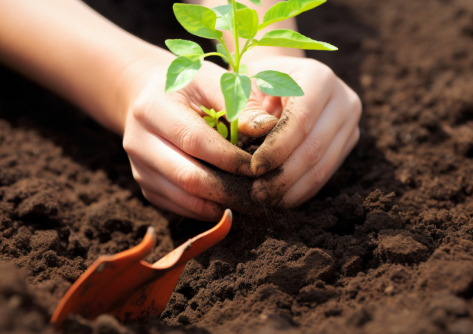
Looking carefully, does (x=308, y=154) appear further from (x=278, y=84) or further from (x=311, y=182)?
(x=278, y=84)

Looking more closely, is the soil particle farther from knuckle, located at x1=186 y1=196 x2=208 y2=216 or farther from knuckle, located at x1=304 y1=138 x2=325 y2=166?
knuckle, located at x1=186 y1=196 x2=208 y2=216

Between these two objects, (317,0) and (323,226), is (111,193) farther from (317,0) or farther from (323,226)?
(317,0)

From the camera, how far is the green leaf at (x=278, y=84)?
1.03 metres

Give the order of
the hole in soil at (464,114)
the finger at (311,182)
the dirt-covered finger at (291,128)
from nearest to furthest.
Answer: the dirt-covered finger at (291,128) → the finger at (311,182) → the hole in soil at (464,114)

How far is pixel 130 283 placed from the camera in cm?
99

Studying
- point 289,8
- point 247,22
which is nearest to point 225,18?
point 247,22

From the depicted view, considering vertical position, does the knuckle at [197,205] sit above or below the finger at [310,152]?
below

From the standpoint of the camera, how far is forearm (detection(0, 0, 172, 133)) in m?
1.69

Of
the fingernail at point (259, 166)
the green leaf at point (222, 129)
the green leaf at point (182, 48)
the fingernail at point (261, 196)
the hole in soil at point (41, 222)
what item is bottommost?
the hole in soil at point (41, 222)

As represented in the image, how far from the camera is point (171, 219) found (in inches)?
65.1

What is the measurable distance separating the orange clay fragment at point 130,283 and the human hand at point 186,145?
0.70 ft

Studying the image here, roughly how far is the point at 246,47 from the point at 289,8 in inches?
7.4

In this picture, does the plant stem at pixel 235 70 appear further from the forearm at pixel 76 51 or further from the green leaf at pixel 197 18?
the forearm at pixel 76 51

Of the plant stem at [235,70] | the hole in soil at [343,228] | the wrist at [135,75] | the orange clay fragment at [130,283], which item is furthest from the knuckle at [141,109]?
the hole in soil at [343,228]
